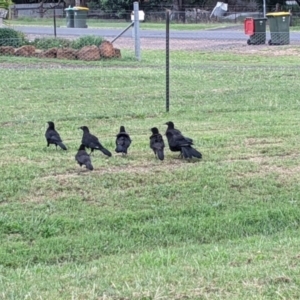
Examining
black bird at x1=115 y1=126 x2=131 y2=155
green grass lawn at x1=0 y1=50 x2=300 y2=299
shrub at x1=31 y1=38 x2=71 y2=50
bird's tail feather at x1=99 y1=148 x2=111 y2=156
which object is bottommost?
green grass lawn at x1=0 y1=50 x2=300 y2=299

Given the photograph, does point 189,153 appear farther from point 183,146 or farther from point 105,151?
point 105,151

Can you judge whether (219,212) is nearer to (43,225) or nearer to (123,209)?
(123,209)

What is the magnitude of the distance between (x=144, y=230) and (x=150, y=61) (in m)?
18.9

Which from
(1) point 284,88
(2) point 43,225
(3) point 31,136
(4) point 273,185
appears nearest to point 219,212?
(4) point 273,185

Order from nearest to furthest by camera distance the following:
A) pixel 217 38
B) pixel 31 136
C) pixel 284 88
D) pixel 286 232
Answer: pixel 286 232 < pixel 31 136 < pixel 284 88 < pixel 217 38

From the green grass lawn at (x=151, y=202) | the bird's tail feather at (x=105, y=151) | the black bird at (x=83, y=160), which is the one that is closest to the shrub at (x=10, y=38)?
the green grass lawn at (x=151, y=202)

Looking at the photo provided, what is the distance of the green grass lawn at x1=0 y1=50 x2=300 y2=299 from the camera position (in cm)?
545

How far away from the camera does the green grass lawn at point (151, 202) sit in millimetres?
5453

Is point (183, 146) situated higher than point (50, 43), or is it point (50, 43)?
point (50, 43)

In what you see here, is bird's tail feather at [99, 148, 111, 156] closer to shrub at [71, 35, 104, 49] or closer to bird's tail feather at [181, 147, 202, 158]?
bird's tail feather at [181, 147, 202, 158]

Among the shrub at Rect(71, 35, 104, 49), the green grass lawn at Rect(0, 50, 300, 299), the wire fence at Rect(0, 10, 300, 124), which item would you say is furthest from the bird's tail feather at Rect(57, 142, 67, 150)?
the shrub at Rect(71, 35, 104, 49)

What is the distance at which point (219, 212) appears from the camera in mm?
8234

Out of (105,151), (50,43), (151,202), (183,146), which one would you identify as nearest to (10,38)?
(50,43)

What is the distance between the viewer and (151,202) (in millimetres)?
8570
